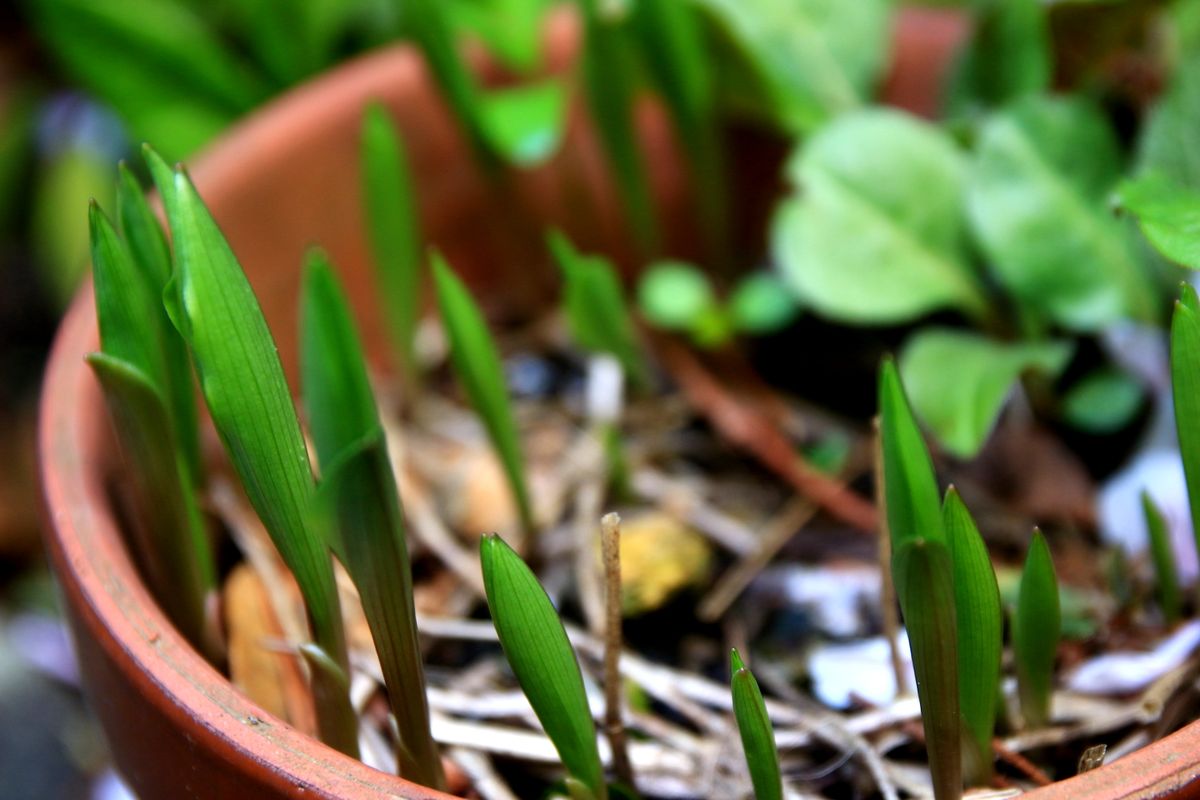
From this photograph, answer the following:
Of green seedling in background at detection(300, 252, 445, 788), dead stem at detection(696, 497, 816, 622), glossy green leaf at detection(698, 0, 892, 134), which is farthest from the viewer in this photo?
glossy green leaf at detection(698, 0, 892, 134)

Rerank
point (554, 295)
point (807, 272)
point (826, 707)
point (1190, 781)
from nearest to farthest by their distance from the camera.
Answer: point (1190, 781) → point (826, 707) → point (807, 272) → point (554, 295)

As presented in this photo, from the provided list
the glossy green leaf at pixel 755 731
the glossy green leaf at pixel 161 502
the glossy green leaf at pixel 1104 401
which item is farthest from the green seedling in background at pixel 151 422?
the glossy green leaf at pixel 1104 401

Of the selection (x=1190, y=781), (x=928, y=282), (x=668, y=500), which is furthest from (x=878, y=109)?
(x=1190, y=781)

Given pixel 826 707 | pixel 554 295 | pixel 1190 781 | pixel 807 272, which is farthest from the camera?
pixel 554 295

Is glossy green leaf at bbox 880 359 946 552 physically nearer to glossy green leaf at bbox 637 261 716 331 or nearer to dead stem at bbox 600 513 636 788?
dead stem at bbox 600 513 636 788

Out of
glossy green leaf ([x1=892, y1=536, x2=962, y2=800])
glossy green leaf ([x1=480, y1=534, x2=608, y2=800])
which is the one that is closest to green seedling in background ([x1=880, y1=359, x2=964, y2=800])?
glossy green leaf ([x1=892, y1=536, x2=962, y2=800])

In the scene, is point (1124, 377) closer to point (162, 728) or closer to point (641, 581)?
point (641, 581)

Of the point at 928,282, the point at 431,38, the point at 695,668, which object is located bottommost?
the point at 695,668

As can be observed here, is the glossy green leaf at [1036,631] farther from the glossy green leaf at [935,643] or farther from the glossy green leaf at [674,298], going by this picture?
the glossy green leaf at [674,298]
